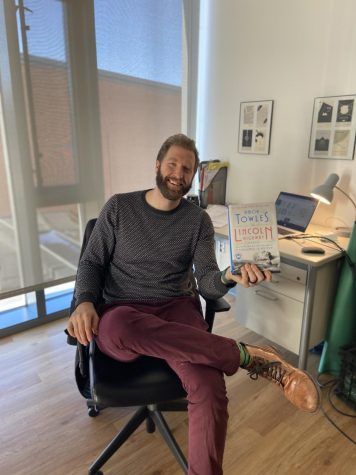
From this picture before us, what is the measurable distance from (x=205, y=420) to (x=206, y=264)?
24.4 inches

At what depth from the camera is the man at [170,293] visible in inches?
43.8

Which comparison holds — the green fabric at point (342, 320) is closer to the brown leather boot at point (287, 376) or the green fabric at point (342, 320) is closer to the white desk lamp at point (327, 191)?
the white desk lamp at point (327, 191)

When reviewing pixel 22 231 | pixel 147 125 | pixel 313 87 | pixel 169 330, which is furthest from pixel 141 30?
pixel 169 330

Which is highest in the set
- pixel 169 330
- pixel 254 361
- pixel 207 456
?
pixel 169 330

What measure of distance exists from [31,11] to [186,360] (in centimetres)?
197

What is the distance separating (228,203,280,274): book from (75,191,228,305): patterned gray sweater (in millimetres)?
211

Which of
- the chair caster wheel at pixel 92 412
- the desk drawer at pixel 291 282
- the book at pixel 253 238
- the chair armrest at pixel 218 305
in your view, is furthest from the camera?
the desk drawer at pixel 291 282

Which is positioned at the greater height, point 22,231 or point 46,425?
point 22,231

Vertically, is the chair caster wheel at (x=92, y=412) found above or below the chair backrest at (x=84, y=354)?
below

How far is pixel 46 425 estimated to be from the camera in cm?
154

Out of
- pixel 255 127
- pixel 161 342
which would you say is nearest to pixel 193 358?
pixel 161 342

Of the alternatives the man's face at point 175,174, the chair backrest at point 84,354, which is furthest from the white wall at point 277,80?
the chair backrest at point 84,354

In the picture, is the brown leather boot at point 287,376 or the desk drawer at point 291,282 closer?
the brown leather boot at point 287,376

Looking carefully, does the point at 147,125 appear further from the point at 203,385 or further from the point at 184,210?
the point at 203,385
